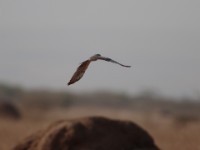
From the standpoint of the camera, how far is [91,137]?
8.75m

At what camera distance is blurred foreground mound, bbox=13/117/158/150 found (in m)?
8.73

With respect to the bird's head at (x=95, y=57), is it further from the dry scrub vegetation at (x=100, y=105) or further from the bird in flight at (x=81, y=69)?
the dry scrub vegetation at (x=100, y=105)

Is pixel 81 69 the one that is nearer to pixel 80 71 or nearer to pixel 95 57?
pixel 80 71

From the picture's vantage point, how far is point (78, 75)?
534 cm

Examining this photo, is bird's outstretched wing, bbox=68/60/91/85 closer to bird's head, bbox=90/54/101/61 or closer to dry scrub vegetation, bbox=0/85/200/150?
bird's head, bbox=90/54/101/61

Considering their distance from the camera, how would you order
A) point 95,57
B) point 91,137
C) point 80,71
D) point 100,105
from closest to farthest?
point 95,57 < point 80,71 < point 91,137 < point 100,105

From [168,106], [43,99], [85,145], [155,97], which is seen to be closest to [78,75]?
[85,145]

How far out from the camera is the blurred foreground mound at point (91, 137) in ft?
28.6

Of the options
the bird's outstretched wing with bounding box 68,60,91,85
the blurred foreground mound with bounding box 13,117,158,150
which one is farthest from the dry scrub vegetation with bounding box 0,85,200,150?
the bird's outstretched wing with bounding box 68,60,91,85

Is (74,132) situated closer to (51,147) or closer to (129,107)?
(51,147)

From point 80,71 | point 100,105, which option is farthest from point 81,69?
point 100,105

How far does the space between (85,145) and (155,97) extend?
268ft

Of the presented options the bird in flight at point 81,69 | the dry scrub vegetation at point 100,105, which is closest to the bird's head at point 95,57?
the bird in flight at point 81,69

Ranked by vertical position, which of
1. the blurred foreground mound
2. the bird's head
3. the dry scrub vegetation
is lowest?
the dry scrub vegetation
